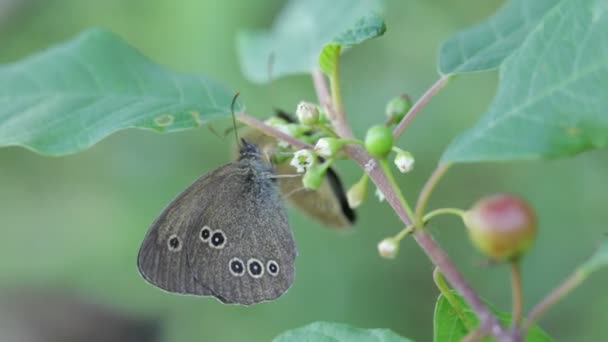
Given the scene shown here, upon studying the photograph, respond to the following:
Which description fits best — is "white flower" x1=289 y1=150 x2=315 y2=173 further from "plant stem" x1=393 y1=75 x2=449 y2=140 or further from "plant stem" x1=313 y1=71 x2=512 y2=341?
"plant stem" x1=393 y1=75 x2=449 y2=140

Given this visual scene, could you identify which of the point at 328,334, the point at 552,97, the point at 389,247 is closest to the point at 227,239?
the point at 328,334

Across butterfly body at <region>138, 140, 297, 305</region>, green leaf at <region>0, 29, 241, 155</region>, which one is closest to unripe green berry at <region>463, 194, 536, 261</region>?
green leaf at <region>0, 29, 241, 155</region>

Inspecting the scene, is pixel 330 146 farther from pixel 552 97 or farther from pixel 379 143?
pixel 552 97

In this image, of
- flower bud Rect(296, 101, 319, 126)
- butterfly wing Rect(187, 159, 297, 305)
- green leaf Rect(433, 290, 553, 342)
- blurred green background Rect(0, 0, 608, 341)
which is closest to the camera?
green leaf Rect(433, 290, 553, 342)

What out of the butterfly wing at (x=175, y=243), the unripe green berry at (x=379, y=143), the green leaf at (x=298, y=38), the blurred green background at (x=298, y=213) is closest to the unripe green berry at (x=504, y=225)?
the unripe green berry at (x=379, y=143)

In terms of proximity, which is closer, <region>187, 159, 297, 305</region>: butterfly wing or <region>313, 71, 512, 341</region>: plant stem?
<region>313, 71, 512, 341</region>: plant stem

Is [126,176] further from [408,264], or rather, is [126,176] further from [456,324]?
[456,324]

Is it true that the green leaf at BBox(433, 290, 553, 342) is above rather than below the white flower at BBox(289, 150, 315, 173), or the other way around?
below
